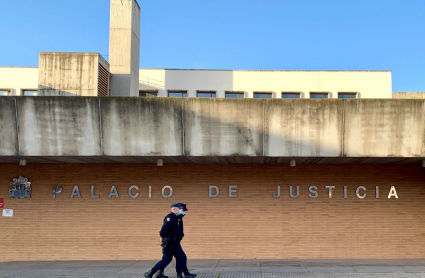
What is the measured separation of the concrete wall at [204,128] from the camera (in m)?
10.3

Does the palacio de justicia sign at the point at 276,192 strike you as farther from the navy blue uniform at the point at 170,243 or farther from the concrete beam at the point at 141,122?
the navy blue uniform at the point at 170,243

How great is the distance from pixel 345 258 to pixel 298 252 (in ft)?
4.12

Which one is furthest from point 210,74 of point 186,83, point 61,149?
point 61,149

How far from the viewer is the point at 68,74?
16.1 m

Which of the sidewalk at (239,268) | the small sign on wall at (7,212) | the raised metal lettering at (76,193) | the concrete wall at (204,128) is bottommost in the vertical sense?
the sidewalk at (239,268)

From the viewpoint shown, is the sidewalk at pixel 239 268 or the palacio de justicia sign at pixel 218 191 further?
the palacio de justicia sign at pixel 218 191

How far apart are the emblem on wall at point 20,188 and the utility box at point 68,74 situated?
14.5 feet

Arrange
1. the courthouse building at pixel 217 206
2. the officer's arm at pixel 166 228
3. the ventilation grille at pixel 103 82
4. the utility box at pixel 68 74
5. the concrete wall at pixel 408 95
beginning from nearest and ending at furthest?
the officer's arm at pixel 166 228 → the courthouse building at pixel 217 206 → the utility box at pixel 68 74 → the ventilation grille at pixel 103 82 → the concrete wall at pixel 408 95

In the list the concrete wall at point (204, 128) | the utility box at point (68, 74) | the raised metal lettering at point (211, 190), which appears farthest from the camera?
the utility box at point (68, 74)

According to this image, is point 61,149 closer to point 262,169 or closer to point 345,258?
point 262,169

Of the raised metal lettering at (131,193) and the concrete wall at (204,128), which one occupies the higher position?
the concrete wall at (204,128)

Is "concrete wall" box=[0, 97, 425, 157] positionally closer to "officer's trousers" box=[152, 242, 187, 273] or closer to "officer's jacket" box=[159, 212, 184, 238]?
"officer's jacket" box=[159, 212, 184, 238]

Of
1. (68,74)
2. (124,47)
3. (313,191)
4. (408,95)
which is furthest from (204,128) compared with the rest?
(408,95)

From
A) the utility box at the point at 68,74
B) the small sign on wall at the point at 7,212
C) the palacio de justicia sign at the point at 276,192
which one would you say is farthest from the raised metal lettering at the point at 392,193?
the small sign on wall at the point at 7,212
